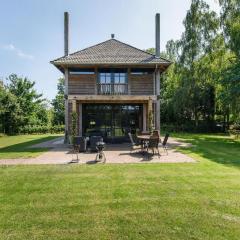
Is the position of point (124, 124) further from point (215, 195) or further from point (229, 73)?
point (215, 195)

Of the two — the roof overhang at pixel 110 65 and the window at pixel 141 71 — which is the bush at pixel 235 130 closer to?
the window at pixel 141 71

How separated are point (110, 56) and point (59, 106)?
34603mm

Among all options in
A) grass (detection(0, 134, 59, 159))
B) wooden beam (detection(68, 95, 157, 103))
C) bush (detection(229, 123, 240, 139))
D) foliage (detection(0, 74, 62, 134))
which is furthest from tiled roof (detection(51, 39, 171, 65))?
foliage (detection(0, 74, 62, 134))

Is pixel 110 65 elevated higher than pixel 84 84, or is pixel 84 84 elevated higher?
pixel 110 65

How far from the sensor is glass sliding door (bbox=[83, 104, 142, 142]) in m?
17.0

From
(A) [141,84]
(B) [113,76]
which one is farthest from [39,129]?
(A) [141,84]

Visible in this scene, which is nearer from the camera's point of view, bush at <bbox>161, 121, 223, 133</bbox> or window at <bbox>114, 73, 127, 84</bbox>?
window at <bbox>114, 73, 127, 84</bbox>

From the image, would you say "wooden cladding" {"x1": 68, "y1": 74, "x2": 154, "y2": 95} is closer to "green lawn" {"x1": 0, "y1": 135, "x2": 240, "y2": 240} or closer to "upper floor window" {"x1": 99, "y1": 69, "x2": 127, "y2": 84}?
"upper floor window" {"x1": 99, "y1": 69, "x2": 127, "y2": 84}

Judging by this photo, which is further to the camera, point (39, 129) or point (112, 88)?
point (39, 129)

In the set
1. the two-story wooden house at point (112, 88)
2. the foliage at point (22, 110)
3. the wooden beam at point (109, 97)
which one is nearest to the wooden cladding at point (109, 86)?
the two-story wooden house at point (112, 88)

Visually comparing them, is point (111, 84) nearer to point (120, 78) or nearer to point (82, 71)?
point (120, 78)

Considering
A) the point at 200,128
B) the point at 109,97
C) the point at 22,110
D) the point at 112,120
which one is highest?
the point at 109,97

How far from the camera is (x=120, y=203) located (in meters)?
5.13

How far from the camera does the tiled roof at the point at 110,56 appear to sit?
50.5ft
